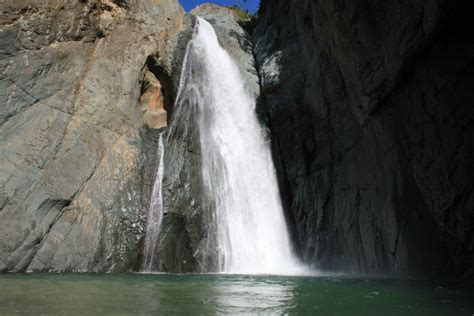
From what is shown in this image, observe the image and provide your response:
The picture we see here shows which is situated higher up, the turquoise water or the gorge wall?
the gorge wall

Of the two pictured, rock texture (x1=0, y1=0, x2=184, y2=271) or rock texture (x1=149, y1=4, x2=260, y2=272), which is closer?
rock texture (x1=0, y1=0, x2=184, y2=271)

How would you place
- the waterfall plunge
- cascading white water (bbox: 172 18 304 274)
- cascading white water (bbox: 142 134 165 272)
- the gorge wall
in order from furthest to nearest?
cascading white water (bbox: 172 18 304 274), the waterfall plunge, cascading white water (bbox: 142 134 165 272), the gorge wall

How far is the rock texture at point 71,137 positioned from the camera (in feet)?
45.3

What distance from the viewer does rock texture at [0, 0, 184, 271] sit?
1380 cm

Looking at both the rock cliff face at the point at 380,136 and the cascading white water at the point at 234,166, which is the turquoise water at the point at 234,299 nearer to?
the rock cliff face at the point at 380,136

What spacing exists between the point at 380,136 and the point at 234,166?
262 inches

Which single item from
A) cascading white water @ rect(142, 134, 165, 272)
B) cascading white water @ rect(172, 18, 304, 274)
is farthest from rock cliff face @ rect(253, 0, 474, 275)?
cascading white water @ rect(142, 134, 165, 272)

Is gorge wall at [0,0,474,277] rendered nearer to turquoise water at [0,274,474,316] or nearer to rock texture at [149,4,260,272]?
rock texture at [149,4,260,272]

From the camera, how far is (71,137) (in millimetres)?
15625

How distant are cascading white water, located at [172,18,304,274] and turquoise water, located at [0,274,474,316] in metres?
6.15

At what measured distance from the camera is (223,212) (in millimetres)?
16484

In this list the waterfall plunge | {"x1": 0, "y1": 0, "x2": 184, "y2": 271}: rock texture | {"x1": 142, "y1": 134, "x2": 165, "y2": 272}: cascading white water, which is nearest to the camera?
{"x1": 0, "y1": 0, "x2": 184, "y2": 271}: rock texture

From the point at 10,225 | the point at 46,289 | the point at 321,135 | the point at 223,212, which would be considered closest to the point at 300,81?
the point at 321,135

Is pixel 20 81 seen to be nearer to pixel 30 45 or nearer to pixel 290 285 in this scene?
pixel 30 45
